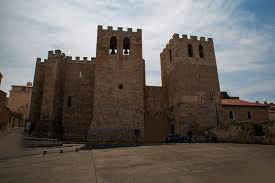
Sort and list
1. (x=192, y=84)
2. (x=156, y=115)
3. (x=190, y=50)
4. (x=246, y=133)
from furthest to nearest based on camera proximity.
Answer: (x=190, y=50) < (x=156, y=115) < (x=192, y=84) < (x=246, y=133)

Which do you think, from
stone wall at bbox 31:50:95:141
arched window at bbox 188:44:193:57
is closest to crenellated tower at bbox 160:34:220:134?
arched window at bbox 188:44:193:57

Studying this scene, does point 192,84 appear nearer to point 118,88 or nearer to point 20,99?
point 118,88

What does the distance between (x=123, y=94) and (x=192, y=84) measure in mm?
8681

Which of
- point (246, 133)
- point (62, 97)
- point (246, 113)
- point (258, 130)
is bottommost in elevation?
point (246, 133)

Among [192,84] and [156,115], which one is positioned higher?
[192,84]

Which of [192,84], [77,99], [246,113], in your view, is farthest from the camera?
[246,113]

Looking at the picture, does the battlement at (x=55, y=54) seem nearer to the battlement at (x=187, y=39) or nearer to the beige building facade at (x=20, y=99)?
the battlement at (x=187, y=39)

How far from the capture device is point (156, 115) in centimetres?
2462

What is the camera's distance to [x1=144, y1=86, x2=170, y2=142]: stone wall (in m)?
23.4

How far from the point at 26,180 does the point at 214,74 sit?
81.1 ft

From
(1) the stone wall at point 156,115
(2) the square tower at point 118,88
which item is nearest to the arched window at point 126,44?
(2) the square tower at point 118,88

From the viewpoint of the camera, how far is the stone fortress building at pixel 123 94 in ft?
68.4

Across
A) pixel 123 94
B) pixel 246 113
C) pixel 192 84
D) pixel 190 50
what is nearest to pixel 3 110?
pixel 123 94

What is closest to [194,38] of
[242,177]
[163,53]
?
[163,53]
